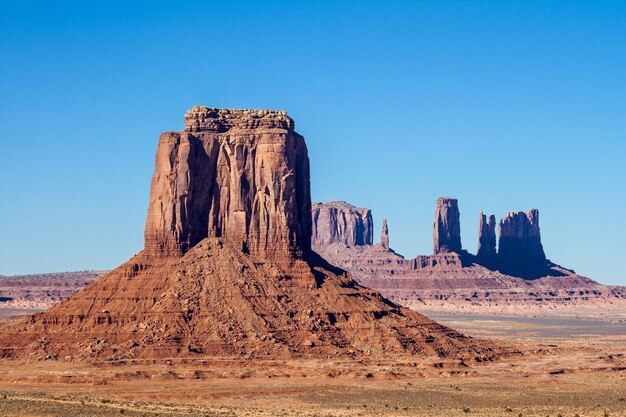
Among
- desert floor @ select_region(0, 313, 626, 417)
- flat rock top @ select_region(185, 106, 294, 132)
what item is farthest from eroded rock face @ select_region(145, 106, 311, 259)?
desert floor @ select_region(0, 313, 626, 417)

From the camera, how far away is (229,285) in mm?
132125

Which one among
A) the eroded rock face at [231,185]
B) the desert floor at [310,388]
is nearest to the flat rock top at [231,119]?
the eroded rock face at [231,185]

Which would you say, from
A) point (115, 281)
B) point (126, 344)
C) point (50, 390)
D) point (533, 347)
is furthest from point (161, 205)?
point (533, 347)

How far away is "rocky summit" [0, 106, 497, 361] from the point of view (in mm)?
127062

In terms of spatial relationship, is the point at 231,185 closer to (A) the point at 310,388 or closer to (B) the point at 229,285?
(B) the point at 229,285

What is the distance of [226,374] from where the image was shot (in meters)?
120

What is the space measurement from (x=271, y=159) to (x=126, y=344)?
74.5 feet

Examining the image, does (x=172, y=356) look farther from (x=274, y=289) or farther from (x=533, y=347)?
(x=533, y=347)

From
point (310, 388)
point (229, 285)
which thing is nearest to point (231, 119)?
point (229, 285)

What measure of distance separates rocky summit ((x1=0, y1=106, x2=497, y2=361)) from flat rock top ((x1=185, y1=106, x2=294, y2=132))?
0.09 meters

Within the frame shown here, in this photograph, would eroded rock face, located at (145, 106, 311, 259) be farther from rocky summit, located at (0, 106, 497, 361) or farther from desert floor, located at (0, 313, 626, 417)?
desert floor, located at (0, 313, 626, 417)

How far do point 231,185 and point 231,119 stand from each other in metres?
6.44

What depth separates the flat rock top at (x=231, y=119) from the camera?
139m

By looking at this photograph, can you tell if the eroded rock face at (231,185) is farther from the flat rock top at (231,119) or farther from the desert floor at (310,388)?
the desert floor at (310,388)
